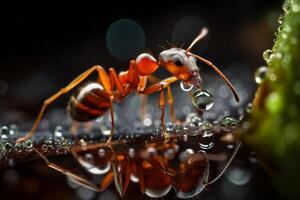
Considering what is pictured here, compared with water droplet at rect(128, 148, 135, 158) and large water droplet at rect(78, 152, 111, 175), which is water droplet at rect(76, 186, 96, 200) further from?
water droplet at rect(128, 148, 135, 158)

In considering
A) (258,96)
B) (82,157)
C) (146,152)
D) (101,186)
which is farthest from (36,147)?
(258,96)

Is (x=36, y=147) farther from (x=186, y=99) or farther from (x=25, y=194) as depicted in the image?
(x=186, y=99)

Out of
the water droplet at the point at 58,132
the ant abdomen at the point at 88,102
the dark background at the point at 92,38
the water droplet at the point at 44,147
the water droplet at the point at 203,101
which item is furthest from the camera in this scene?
the dark background at the point at 92,38

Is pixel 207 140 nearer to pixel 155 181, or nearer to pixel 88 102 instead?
pixel 155 181

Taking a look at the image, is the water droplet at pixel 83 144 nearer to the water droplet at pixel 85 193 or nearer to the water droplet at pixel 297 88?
the water droplet at pixel 85 193

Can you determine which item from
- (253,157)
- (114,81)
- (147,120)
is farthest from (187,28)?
(253,157)

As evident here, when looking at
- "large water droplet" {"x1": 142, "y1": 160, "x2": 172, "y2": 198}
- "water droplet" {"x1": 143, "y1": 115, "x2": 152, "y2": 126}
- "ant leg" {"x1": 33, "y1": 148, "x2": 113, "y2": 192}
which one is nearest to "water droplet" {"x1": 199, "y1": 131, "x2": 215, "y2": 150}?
"large water droplet" {"x1": 142, "y1": 160, "x2": 172, "y2": 198}

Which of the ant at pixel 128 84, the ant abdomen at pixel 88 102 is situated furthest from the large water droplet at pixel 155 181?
the ant abdomen at pixel 88 102
